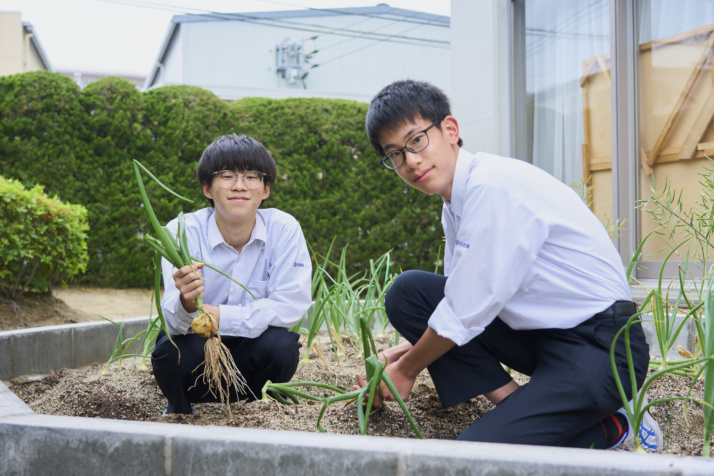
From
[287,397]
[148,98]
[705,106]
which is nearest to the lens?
[287,397]

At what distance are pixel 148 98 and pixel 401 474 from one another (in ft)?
20.9

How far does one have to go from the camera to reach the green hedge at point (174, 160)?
6281 millimetres

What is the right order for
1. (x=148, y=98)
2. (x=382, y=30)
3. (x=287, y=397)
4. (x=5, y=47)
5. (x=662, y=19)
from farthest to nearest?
(x=382, y=30)
(x=5, y=47)
(x=148, y=98)
(x=662, y=19)
(x=287, y=397)

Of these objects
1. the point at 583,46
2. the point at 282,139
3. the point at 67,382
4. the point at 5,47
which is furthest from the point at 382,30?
the point at 67,382

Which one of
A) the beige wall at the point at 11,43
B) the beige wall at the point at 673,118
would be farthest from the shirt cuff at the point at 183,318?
the beige wall at the point at 11,43

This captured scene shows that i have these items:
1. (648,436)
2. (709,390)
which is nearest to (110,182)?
(648,436)

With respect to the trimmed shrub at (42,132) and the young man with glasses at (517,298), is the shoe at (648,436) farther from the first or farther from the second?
the trimmed shrub at (42,132)

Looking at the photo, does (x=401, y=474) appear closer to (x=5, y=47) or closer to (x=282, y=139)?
(x=282, y=139)

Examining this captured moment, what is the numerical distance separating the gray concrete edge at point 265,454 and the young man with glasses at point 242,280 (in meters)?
0.65

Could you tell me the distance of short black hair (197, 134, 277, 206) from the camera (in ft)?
6.74

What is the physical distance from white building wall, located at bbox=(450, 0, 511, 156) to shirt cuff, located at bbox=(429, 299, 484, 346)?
3.98m

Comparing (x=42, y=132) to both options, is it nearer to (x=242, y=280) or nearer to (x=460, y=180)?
(x=242, y=280)

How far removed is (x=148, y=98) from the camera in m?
6.64

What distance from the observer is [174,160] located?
6.62 m
